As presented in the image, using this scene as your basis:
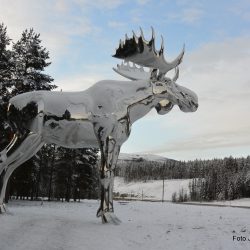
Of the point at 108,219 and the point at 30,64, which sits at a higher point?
the point at 30,64

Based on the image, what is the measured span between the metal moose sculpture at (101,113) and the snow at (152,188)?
5105 inches

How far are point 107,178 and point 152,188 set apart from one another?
15329 cm

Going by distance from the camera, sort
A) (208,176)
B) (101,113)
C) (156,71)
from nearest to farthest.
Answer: (101,113), (156,71), (208,176)

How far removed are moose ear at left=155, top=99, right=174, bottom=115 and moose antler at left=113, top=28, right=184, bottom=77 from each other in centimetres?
95

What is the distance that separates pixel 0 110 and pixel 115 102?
14.9 meters

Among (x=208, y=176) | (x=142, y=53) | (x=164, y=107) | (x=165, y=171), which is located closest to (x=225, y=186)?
(x=208, y=176)

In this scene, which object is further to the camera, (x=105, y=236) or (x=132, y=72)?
(x=132, y=72)

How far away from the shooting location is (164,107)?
11211 mm

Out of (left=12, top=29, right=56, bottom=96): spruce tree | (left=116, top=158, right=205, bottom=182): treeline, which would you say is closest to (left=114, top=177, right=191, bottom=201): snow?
(left=116, top=158, right=205, bottom=182): treeline

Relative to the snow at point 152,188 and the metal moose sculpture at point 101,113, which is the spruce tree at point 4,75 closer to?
the metal moose sculpture at point 101,113

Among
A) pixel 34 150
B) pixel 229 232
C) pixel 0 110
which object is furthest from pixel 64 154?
pixel 229 232

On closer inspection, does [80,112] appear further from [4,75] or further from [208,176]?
[208,176]

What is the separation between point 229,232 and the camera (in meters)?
8.81

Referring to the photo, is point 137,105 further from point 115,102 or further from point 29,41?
point 29,41
